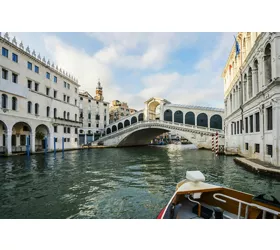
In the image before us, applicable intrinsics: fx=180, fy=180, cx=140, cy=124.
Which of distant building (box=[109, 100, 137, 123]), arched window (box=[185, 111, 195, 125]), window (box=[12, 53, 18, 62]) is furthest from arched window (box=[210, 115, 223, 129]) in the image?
distant building (box=[109, 100, 137, 123])

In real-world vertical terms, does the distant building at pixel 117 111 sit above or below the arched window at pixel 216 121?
above

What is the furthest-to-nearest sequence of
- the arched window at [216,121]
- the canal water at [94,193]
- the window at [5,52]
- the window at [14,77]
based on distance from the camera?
1. the arched window at [216,121]
2. the window at [14,77]
3. the window at [5,52]
4. the canal water at [94,193]

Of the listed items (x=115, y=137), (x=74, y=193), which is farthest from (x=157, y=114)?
(x=74, y=193)

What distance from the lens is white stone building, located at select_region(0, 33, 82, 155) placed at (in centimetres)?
1477

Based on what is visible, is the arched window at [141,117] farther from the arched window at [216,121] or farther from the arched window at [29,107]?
the arched window at [29,107]

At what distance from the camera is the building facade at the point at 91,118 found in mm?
35469

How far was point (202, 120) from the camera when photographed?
27.5 meters

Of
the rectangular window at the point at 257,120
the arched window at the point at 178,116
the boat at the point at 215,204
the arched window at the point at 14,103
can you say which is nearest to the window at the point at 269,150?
the rectangular window at the point at 257,120

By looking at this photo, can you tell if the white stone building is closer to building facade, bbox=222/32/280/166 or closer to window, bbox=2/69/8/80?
window, bbox=2/69/8/80

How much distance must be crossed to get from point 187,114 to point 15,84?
22683 mm

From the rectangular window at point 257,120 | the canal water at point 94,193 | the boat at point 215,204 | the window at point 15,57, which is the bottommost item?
the canal water at point 94,193

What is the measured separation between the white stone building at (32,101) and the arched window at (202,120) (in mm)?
18091

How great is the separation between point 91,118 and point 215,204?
34.9 m

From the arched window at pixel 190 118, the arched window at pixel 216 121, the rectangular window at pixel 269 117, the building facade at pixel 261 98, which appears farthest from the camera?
the arched window at pixel 190 118
